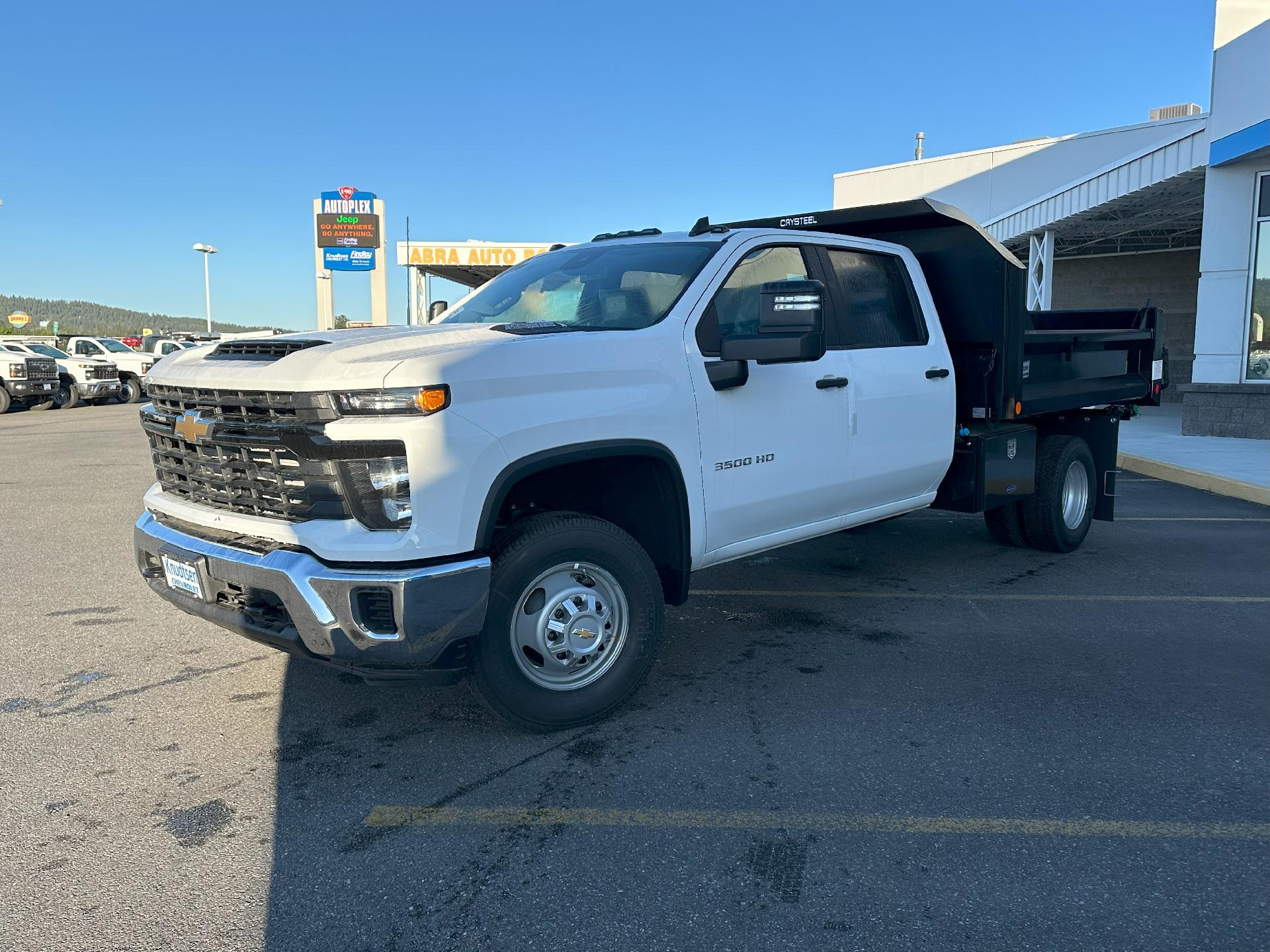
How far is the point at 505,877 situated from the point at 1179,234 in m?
26.9

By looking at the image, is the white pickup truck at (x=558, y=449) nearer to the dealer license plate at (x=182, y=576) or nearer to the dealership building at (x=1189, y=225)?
the dealer license plate at (x=182, y=576)

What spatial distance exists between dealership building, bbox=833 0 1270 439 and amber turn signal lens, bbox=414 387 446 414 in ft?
45.1

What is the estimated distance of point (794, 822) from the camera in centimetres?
332

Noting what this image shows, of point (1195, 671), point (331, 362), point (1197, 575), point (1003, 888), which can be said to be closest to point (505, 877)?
point (1003, 888)

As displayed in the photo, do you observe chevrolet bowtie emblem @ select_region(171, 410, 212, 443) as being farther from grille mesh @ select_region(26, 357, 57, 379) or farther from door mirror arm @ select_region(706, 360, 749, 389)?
grille mesh @ select_region(26, 357, 57, 379)

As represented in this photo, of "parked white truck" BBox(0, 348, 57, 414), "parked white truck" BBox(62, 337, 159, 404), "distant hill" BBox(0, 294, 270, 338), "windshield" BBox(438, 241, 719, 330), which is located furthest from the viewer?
"distant hill" BBox(0, 294, 270, 338)

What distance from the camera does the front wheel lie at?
28.7m

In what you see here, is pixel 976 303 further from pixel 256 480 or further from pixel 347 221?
pixel 347 221

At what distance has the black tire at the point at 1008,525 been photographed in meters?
7.34

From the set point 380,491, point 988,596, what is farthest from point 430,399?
point 988,596

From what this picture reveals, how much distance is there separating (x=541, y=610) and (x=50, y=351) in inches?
1075

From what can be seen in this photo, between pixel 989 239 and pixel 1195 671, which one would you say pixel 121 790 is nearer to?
pixel 1195 671

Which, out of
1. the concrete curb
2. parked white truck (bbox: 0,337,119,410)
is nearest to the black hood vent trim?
the concrete curb

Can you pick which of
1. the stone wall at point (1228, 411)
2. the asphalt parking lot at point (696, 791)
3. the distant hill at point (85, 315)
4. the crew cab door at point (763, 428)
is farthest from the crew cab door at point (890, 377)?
the distant hill at point (85, 315)
